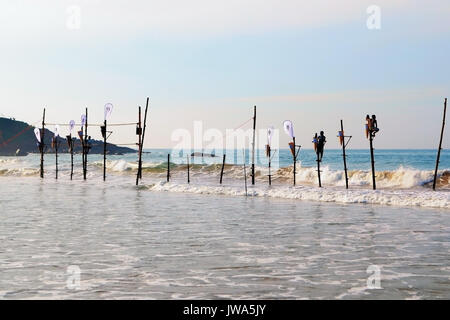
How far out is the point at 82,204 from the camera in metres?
21.9

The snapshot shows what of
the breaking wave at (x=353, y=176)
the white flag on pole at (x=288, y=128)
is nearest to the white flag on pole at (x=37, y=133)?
the breaking wave at (x=353, y=176)

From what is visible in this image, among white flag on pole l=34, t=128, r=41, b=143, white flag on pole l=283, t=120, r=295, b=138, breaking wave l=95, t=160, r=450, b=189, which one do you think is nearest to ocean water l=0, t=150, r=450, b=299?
white flag on pole l=283, t=120, r=295, b=138

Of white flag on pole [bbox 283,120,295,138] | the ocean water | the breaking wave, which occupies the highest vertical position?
white flag on pole [bbox 283,120,295,138]

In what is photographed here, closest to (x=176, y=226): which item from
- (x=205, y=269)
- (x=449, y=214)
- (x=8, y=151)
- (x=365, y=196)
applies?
(x=205, y=269)

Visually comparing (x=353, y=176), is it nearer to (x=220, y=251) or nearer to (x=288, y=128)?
(x=288, y=128)

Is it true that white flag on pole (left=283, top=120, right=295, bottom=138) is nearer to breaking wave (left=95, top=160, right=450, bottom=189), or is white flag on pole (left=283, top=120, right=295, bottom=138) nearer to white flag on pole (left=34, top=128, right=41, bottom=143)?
breaking wave (left=95, top=160, right=450, bottom=189)

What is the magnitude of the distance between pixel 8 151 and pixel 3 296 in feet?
672

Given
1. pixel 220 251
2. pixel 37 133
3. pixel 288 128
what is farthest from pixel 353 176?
pixel 220 251

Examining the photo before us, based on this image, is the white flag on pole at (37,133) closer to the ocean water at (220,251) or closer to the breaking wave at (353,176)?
the breaking wave at (353,176)

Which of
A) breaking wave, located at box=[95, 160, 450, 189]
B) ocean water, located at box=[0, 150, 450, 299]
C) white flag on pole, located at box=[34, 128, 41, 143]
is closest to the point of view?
ocean water, located at box=[0, 150, 450, 299]

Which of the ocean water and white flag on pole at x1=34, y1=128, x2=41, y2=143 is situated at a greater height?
white flag on pole at x1=34, y1=128, x2=41, y2=143

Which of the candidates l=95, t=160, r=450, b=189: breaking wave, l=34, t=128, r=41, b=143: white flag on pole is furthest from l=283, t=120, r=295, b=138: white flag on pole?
l=34, t=128, r=41, b=143: white flag on pole

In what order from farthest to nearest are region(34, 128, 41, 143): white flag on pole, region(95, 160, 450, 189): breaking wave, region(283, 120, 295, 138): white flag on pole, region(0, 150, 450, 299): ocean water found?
region(34, 128, 41, 143): white flag on pole, region(95, 160, 450, 189): breaking wave, region(283, 120, 295, 138): white flag on pole, region(0, 150, 450, 299): ocean water

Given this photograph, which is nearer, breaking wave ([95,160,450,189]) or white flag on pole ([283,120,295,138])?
white flag on pole ([283,120,295,138])
